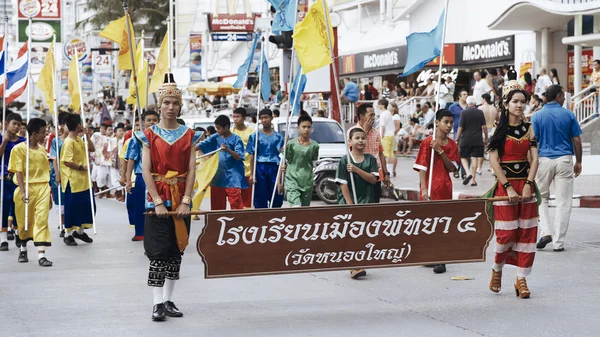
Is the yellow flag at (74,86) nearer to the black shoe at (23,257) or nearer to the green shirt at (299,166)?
the black shoe at (23,257)

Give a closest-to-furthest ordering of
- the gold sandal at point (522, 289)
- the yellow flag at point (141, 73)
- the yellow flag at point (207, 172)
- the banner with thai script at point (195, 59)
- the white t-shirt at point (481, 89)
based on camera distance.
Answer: the gold sandal at point (522, 289) → the yellow flag at point (207, 172) → the yellow flag at point (141, 73) → the white t-shirt at point (481, 89) → the banner with thai script at point (195, 59)

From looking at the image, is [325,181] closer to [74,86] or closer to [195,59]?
[74,86]

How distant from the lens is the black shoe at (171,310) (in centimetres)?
802

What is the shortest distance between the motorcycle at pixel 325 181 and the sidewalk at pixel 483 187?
5.18 feet

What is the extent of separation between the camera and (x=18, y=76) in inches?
570

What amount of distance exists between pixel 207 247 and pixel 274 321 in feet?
2.56

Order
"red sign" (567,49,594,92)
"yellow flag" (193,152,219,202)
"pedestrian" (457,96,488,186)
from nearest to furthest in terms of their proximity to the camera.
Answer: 1. "yellow flag" (193,152,219,202)
2. "pedestrian" (457,96,488,186)
3. "red sign" (567,49,594,92)

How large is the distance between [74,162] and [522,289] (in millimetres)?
6793

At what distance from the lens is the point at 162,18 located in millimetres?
62219

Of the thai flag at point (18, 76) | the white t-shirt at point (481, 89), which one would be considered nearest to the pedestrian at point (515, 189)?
the thai flag at point (18, 76)

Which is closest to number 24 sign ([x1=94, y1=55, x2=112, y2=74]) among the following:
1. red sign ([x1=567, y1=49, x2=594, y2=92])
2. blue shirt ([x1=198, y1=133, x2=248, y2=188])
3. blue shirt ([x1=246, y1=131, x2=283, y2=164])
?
red sign ([x1=567, y1=49, x2=594, y2=92])

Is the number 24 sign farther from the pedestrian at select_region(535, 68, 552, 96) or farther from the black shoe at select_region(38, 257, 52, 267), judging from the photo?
the black shoe at select_region(38, 257, 52, 267)

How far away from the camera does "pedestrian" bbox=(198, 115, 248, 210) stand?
13508 mm

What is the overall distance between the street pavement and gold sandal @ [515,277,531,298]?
62mm
